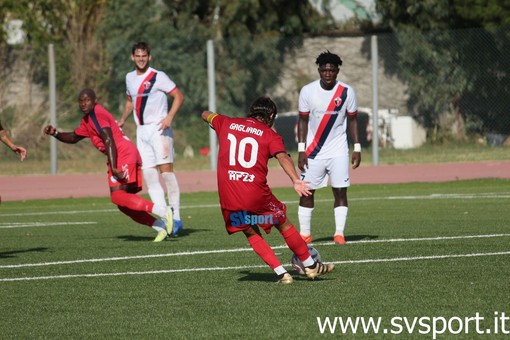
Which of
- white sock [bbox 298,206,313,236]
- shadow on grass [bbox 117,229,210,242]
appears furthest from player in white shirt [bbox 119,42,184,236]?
white sock [bbox 298,206,313,236]

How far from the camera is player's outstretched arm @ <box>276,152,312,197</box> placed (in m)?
9.14

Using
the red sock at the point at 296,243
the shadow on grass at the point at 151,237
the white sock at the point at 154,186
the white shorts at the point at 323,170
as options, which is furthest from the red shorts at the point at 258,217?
the white sock at the point at 154,186

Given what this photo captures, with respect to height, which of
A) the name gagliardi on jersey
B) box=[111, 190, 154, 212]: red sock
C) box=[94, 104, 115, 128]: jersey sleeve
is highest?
box=[94, 104, 115, 128]: jersey sleeve

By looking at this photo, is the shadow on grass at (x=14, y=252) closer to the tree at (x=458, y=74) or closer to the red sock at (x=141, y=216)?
the red sock at (x=141, y=216)

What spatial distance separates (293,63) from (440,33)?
3.54m

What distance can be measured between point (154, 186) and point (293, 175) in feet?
18.9

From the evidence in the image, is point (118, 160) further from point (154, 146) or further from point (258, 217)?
point (258, 217)

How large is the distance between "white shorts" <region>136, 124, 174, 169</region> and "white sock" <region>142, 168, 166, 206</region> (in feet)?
0.29

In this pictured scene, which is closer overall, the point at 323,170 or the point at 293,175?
the point at 293,175

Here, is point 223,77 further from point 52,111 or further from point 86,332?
point 86,332

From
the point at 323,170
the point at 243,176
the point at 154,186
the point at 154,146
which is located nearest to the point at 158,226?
the point at 154,186

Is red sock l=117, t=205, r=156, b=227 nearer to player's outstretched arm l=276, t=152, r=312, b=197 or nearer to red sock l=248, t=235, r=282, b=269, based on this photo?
red sock l=248, t=235, r=282, b=269

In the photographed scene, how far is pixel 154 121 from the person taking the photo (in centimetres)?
1488

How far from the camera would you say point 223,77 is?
1081 inches
